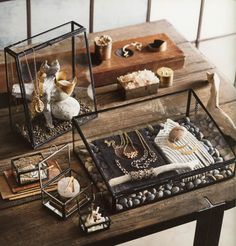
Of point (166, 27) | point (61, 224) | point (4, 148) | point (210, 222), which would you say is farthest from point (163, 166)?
point (166, 27)

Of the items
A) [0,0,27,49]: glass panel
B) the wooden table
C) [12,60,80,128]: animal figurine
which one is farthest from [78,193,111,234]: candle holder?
[0,0,27,49]: glass panel

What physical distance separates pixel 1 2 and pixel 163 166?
804mm

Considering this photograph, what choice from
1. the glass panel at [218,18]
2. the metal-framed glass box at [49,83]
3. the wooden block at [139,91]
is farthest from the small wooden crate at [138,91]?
the glass panel at [218,18]

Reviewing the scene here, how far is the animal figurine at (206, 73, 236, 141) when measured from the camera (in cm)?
204

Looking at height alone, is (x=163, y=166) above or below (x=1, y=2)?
below

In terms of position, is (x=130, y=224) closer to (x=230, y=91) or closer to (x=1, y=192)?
(x=1, y=192)

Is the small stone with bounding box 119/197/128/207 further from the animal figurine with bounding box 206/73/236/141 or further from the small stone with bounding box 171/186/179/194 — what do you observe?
the animal figurine with bounding box 206/73/236/141

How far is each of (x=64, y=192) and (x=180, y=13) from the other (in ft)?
3.54

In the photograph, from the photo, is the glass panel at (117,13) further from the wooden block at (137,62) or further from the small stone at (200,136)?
the small stone at (200,136)

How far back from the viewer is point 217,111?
2092mm

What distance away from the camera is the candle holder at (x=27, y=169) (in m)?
1.85

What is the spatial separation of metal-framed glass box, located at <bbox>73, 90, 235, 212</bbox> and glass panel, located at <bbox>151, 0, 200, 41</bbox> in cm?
58

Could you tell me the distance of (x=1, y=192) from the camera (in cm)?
184

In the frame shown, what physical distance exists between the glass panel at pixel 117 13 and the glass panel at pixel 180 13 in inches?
2.2
